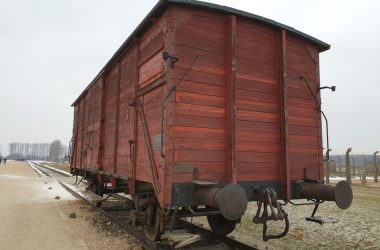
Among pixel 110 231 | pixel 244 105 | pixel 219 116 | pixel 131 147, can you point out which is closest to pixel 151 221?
pixel 131 147

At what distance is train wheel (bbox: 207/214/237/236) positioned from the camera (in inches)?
268

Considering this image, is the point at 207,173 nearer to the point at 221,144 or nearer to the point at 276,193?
the point at 221,144

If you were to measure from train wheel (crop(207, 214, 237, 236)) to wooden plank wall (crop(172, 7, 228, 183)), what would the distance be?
1.78m

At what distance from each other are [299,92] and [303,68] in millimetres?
529

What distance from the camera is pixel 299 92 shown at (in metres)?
6.64

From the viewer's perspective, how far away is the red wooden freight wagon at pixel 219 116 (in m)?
5.15

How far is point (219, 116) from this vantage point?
557 cm

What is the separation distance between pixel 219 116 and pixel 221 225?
8.78ft

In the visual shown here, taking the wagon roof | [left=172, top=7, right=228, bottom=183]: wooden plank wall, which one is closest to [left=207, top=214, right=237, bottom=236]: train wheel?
[left=172, top=7, right=228, bottom=183]: wooden plank wall

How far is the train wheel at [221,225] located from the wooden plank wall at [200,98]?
5.83 feet

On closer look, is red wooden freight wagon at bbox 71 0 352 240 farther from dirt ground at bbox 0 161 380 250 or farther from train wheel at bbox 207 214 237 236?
dirt ground at bbox 0 161 380 250

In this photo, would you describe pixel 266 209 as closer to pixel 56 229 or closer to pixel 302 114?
pixel 302 114

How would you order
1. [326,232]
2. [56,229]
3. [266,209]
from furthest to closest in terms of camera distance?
[56,229] → [326,232] → [266,209]

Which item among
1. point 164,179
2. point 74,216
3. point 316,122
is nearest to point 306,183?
point 316,122
